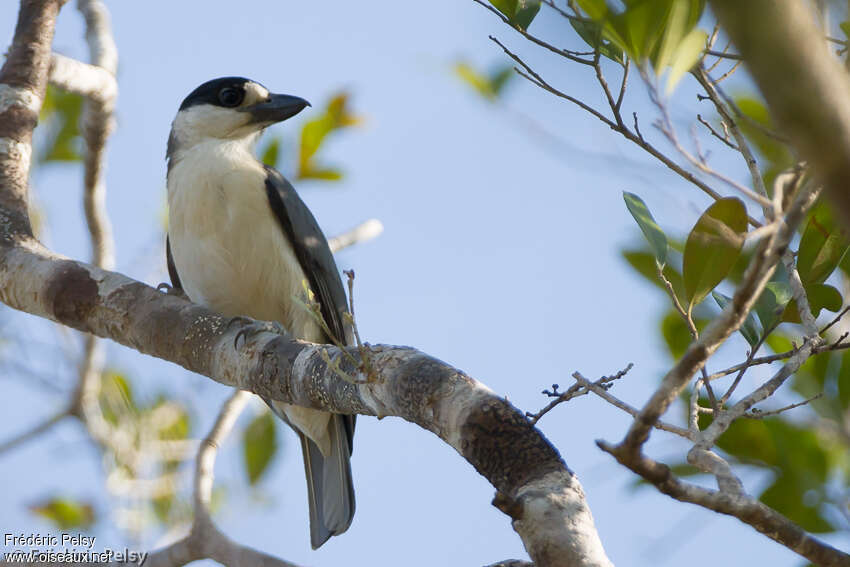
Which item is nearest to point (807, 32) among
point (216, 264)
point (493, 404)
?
point (493, 404)

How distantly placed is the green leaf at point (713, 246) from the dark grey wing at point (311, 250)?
2534 mm

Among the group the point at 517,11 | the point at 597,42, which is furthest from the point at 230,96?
the point at 597,42

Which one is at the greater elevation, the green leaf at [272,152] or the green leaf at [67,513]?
the green leaf at [272,152]

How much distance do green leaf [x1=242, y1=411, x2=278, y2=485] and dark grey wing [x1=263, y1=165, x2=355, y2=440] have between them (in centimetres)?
101

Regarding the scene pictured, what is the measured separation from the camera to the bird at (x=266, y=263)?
4.43 metres

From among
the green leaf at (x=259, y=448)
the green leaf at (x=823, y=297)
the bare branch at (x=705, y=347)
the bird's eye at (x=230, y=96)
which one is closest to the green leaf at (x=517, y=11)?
the green leaf at (x=823, y=297)

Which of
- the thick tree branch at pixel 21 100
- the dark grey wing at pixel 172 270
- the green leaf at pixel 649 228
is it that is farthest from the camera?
the dark grey wing at pixel 172 270

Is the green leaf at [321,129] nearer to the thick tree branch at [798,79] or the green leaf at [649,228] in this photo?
the green leaf at [649,228]

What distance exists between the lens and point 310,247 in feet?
15.0

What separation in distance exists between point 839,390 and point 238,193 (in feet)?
9.09

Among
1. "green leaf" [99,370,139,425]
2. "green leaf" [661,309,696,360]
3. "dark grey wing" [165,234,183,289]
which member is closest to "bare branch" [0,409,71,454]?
"green leaf" [99,370,139,425]

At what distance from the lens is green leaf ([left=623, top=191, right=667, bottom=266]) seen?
2.42m

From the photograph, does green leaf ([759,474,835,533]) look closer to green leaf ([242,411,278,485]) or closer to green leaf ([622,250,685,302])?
green leaf ([622,250,685,302])

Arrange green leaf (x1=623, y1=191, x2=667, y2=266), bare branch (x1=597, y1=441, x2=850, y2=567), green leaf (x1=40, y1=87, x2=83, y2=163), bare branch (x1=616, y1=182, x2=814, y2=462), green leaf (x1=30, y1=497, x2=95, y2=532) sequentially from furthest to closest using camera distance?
green leaf (x1=40, y1=87, x2=83, y2=163) → green leaf (x1=30, y1=497, x2=95, y2=532) → green leaf (x1=623, y1=191, x2=667, y2=266) → bare branch (x1=597, y1=441, x2=850, y2=567) → bare branch (x1=616, y1=182, x2=814, y2=462)
